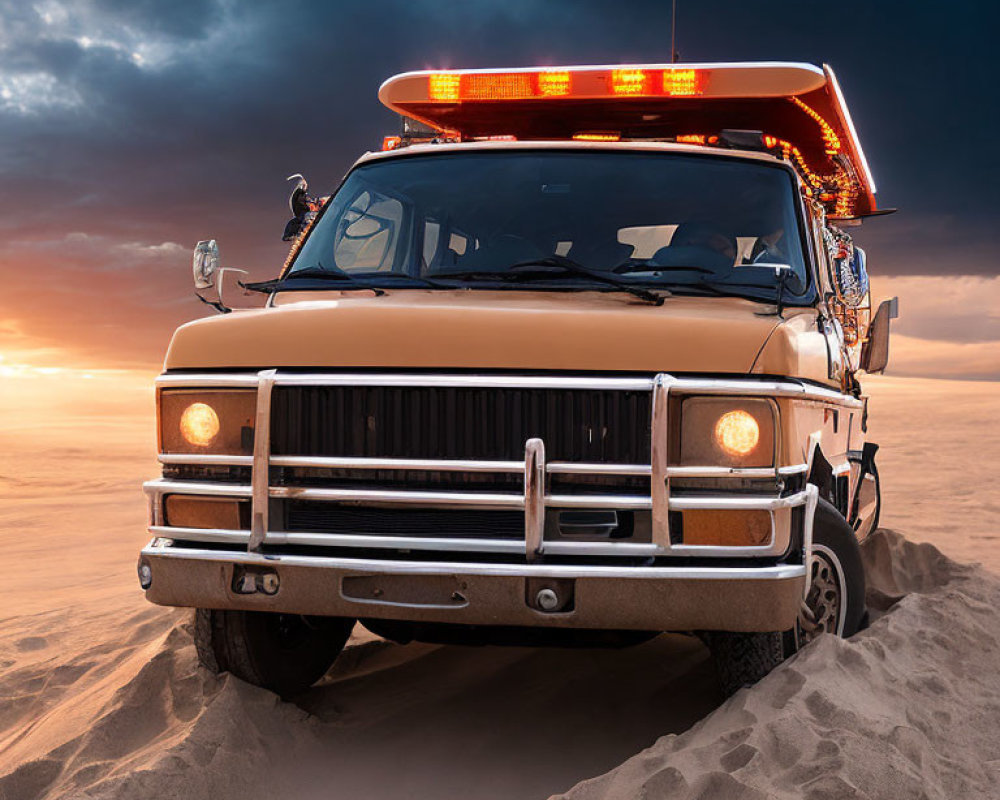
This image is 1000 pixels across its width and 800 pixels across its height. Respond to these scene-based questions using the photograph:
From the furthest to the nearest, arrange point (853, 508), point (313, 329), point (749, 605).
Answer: point (853, 508)
point (313, 329)
point (749, 605)

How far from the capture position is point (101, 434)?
28.3 metres

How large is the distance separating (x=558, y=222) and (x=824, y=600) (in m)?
2.08

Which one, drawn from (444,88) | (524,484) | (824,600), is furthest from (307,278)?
(824,600)

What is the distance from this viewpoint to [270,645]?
4938 millimetres

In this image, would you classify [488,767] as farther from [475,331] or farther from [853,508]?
[853,508]

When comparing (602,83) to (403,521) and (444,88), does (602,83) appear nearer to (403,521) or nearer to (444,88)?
(444,88)

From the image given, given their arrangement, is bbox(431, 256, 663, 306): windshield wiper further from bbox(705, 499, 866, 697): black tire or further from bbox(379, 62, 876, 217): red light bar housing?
bbox(379, 62, 876, 217): red light bar housing

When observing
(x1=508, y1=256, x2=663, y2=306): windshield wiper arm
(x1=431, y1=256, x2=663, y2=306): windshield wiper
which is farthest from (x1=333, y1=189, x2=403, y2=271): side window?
(x1=508, y1=256, x2=663, y2=306): windshield wiper arm

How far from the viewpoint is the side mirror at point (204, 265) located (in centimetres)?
508

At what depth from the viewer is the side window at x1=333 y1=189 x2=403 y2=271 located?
5293 millimetres

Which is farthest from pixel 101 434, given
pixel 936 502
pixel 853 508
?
pixel 853 508

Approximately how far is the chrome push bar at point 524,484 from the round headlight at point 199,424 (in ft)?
0.24

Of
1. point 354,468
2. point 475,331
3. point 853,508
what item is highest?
point 475,331

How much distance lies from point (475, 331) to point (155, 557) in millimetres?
1510
